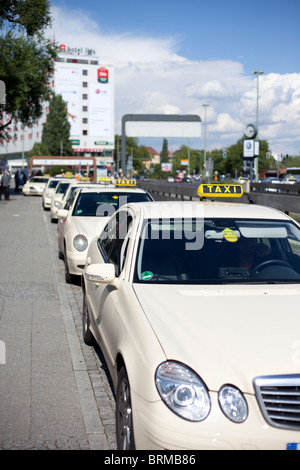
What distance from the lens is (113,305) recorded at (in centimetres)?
427

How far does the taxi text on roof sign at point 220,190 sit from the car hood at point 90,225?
10.4 ft

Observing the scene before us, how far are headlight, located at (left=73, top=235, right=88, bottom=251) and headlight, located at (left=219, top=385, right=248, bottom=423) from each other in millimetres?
6541

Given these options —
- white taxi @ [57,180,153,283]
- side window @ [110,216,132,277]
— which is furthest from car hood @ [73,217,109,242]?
side window @ [110,216,132,277]

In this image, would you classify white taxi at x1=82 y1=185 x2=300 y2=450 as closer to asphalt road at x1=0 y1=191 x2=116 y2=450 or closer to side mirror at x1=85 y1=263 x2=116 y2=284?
side mirror at x1=85 y1=263 x2=116 y2=284

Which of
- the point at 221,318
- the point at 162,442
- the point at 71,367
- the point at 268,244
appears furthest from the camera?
the point at 71,367

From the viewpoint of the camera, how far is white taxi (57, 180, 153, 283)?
367 inches

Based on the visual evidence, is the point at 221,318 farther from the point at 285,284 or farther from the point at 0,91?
the point at 0,91

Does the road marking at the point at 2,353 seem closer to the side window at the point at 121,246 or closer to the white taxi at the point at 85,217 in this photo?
the side window at the point at 121,246

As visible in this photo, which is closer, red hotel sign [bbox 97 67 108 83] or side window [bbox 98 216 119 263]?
side window [bbox 98 216 119 263]

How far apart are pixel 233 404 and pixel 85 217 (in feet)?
25.6

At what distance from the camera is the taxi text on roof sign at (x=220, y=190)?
6262mm

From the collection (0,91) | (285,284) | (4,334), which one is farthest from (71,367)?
(0,91)

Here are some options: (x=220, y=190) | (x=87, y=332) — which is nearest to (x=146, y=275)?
(x=87, y=332)

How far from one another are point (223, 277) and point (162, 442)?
169 centimetres
